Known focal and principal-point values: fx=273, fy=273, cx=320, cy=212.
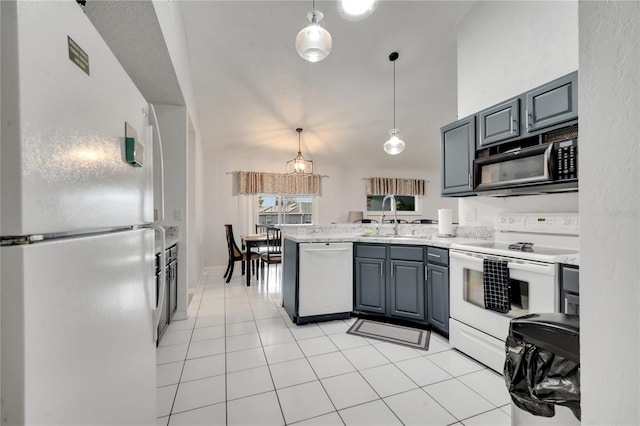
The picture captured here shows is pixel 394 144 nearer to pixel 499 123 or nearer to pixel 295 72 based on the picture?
pixel 499 123

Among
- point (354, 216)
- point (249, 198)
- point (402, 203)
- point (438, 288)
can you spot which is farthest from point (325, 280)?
point (402, 203)

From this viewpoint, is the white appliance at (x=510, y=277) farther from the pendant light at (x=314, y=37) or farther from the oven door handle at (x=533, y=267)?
the pendant light at (x=314, y=37)

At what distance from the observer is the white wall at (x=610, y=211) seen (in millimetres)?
473

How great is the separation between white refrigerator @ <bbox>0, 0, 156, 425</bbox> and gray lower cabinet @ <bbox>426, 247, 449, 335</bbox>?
2218 mm

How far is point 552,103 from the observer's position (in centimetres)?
188

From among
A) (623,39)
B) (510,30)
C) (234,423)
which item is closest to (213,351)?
(234,423)

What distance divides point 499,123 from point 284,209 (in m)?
4.83

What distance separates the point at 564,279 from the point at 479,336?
0.73 m

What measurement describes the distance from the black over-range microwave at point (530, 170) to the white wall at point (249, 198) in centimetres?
441

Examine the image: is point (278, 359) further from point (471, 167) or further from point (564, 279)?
point (471, 167)

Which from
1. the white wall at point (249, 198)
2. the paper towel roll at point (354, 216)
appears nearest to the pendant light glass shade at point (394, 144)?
the paper towel roll at point (354, 216)

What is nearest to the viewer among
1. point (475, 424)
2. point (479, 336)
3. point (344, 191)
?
point (475, 424)

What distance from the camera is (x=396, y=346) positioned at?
227cm

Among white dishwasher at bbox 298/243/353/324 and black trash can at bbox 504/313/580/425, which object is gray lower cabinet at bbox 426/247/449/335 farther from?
black trash can at bbox 504/313/580/425
